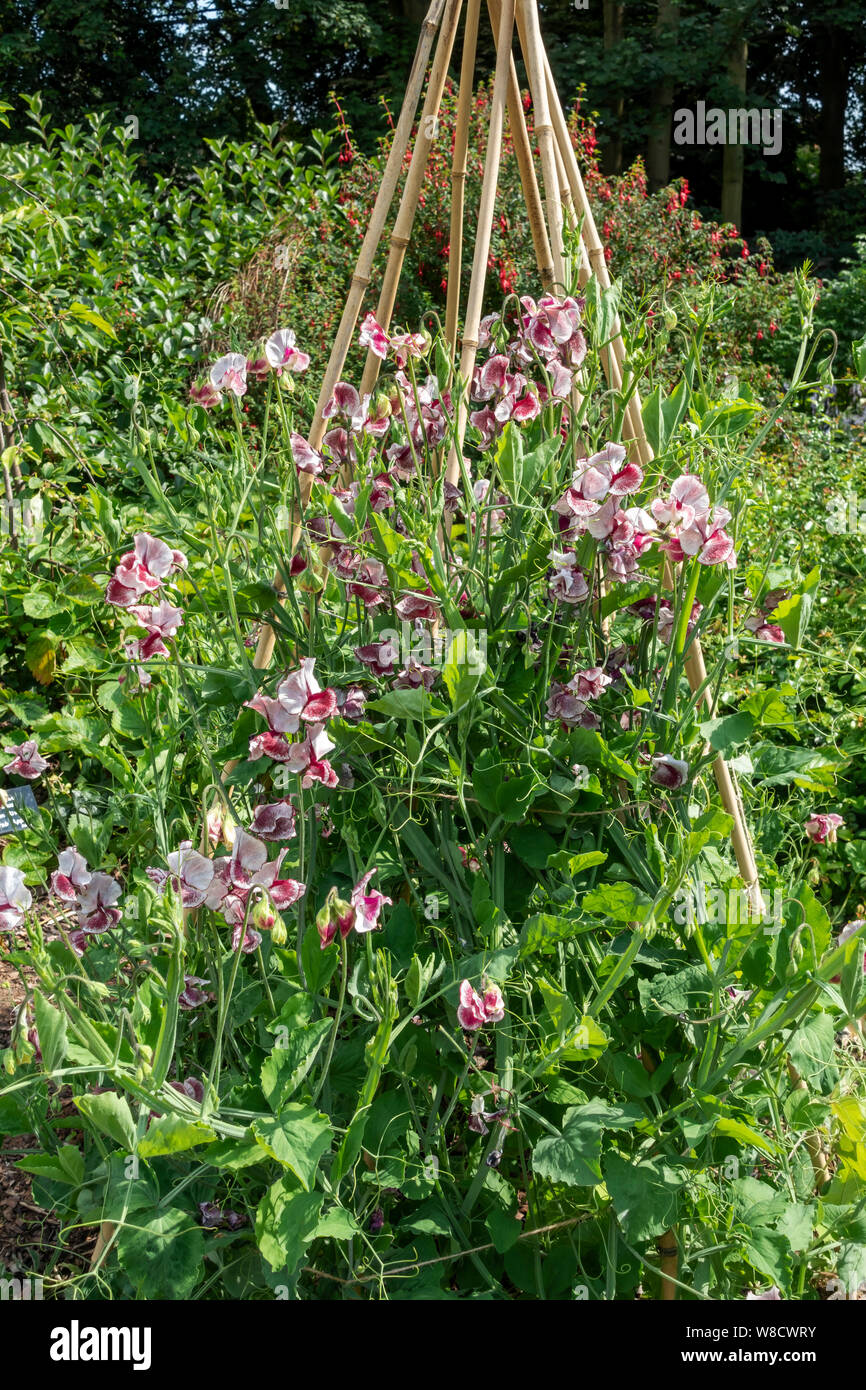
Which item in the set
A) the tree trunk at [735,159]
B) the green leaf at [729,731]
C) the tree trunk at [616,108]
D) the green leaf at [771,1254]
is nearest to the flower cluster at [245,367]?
the green leaf at [729,731]

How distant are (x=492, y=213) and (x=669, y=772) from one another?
868mm

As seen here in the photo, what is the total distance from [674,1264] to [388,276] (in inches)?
54.7

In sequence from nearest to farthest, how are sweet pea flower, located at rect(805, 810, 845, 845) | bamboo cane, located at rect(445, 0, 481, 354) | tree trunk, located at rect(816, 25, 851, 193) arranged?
sweet pea flower, located at rect(805, 810, 845, 845)
bamboo cane, located at rect(445, 0, 481, 354)
tree trunk, located at rect(816, 25, 851, 193)

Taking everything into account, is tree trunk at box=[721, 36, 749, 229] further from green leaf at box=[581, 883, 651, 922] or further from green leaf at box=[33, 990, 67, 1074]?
green leaf at box=[33, 990, 67, 1074]

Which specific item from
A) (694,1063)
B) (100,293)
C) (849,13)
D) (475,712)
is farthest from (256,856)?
(849,13)

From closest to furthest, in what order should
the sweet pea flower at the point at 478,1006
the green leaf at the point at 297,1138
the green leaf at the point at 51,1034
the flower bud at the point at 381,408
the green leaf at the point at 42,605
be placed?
the green leaf at the point at 51,1034 < the green leaf at the point at 297,1138 < the sweet pea flower at the point at 478,1006 < the flower bud at the point at 381,408 < the green leaf at the point at 42,605

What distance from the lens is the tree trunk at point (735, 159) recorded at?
934 centimetres

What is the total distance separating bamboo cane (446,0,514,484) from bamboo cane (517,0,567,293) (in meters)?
0.04

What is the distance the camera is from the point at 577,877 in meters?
1.34

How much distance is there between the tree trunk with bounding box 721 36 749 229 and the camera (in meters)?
9.34

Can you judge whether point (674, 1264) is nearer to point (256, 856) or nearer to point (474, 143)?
point (256, 856)

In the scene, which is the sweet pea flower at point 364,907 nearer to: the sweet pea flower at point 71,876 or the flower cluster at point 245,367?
the sweet pea flower at point 71,876

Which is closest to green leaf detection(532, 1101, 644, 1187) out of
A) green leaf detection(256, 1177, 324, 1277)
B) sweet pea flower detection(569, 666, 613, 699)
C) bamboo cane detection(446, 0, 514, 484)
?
green leaf detection(256, 1177, 324, 1277)

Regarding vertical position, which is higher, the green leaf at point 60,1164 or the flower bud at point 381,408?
the flower bud at point 381,408
